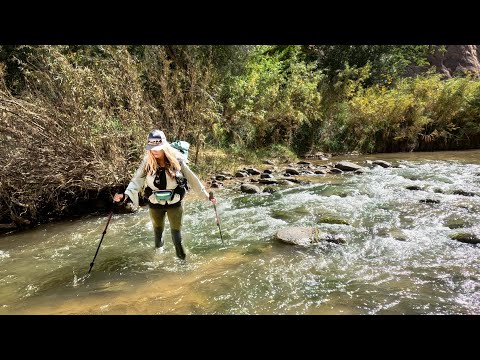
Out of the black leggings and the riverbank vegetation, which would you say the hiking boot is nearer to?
the black leggings

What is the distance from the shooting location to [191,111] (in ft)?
35.6

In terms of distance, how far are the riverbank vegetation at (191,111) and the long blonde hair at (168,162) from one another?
3.62 m

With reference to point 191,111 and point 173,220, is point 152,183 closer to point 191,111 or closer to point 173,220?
point 173,220

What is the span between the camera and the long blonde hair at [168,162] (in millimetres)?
4879

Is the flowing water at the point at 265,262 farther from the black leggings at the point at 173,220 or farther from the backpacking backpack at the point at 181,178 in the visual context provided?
the backpacking backpack at the point at 181,178

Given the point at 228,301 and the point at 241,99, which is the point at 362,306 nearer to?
the point at 228,301

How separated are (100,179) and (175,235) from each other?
3897 millimetres

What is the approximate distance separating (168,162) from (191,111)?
6186 millimetres

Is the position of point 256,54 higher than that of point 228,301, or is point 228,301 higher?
point 256,54

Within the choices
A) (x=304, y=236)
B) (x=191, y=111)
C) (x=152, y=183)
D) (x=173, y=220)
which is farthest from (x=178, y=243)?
(x=191, y=111)

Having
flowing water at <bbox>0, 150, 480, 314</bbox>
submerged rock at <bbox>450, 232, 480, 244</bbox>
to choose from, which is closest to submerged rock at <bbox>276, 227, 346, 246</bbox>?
flowing water at <bbox>0, 150, 480, 314</bbox>

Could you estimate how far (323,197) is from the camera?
8938mm
